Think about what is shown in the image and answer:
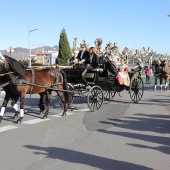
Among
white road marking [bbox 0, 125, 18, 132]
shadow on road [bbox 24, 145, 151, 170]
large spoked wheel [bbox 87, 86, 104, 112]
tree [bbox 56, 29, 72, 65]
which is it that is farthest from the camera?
tree [bbox 56, 29, 72, 65]

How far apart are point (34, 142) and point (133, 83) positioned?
721cm

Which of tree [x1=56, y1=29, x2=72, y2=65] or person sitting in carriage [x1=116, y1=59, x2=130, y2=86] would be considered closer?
person sitting in carriage [x1=116, y1=59, x2=130, y2=86]

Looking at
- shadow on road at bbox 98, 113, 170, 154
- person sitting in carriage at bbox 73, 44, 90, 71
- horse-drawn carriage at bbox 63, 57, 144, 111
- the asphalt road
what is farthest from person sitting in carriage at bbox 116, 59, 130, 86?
shadow on road at bbox 98, 113, 170, 154

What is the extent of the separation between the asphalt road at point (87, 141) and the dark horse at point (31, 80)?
2.28ft

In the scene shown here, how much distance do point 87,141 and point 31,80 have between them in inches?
125

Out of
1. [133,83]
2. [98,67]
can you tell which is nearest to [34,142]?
[98,67]

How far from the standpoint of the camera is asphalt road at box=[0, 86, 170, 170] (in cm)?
505

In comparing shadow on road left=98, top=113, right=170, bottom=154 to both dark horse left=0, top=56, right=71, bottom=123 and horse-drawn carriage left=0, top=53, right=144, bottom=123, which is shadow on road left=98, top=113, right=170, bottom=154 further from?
dark horse left=0, top=56, right=71, bottom=123

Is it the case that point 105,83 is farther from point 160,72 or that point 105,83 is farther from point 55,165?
point 160,72

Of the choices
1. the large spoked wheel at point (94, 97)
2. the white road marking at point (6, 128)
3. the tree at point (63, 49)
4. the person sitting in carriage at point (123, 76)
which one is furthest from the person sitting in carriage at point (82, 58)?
the tree at point (63, 49)

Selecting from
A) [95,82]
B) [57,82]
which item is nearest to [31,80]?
[57,82]

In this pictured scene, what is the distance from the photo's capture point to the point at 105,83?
11398mm

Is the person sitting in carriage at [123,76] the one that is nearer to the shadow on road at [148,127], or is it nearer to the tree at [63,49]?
the shadow on road at [148,127]

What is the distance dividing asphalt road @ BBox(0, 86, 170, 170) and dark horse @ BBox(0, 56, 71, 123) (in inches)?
27.4
